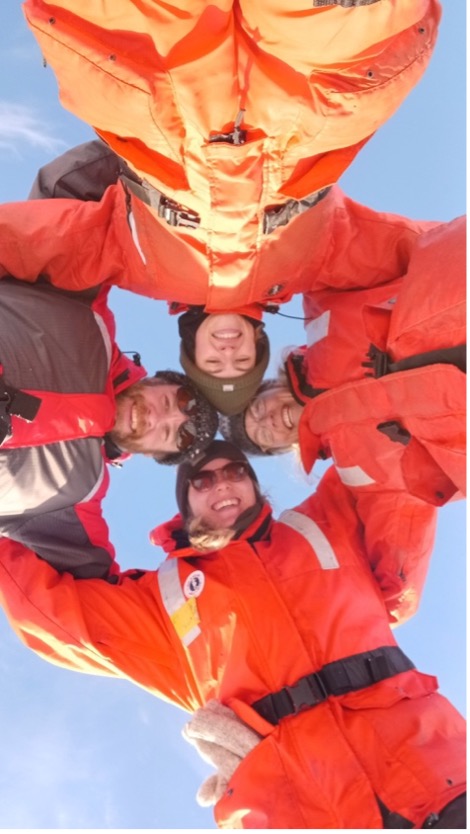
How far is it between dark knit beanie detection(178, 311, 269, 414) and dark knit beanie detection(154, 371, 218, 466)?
11 centimetres

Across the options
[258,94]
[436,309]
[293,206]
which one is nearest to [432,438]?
[436,309]

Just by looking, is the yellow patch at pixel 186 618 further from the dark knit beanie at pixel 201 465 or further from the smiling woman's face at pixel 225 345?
the smiling woman's face at pixel 225 345

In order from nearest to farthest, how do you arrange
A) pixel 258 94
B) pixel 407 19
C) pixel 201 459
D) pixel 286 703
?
pixel 407 19
pixel 258 94
pixel 286 703
pixel 201 459

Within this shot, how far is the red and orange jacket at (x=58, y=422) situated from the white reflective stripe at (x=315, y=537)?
126 centimetres

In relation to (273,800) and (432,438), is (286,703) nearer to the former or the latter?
(273,800)

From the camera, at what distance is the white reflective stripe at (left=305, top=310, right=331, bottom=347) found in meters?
4.45

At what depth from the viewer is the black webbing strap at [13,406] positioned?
3.65 m

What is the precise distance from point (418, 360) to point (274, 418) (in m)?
1.90

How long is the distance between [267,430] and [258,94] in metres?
2.81

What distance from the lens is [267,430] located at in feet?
16.6

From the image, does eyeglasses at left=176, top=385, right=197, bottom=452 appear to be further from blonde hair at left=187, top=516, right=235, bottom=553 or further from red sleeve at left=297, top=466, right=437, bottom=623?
red sleeve at left=297, top=466, right=437, bottom=623

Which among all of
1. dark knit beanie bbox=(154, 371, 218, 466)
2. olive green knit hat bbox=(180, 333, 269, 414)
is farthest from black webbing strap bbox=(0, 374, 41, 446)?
dark knit beanie bbox=(154, 371, 218, 466)

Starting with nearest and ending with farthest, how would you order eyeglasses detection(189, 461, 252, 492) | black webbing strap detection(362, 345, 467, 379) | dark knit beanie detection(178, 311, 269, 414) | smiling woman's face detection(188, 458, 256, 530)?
black webbing strap detection(362, 345, 467, 379) < dark knit beanie detection(178, 311, 269, 414) < smiling woman's face detection(188, 458, 256, 530) < eyeglasses detection(189, 461, 252, 492)

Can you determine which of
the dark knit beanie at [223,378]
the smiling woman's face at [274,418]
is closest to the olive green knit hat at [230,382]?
the dark knit beanie at [223,378]
